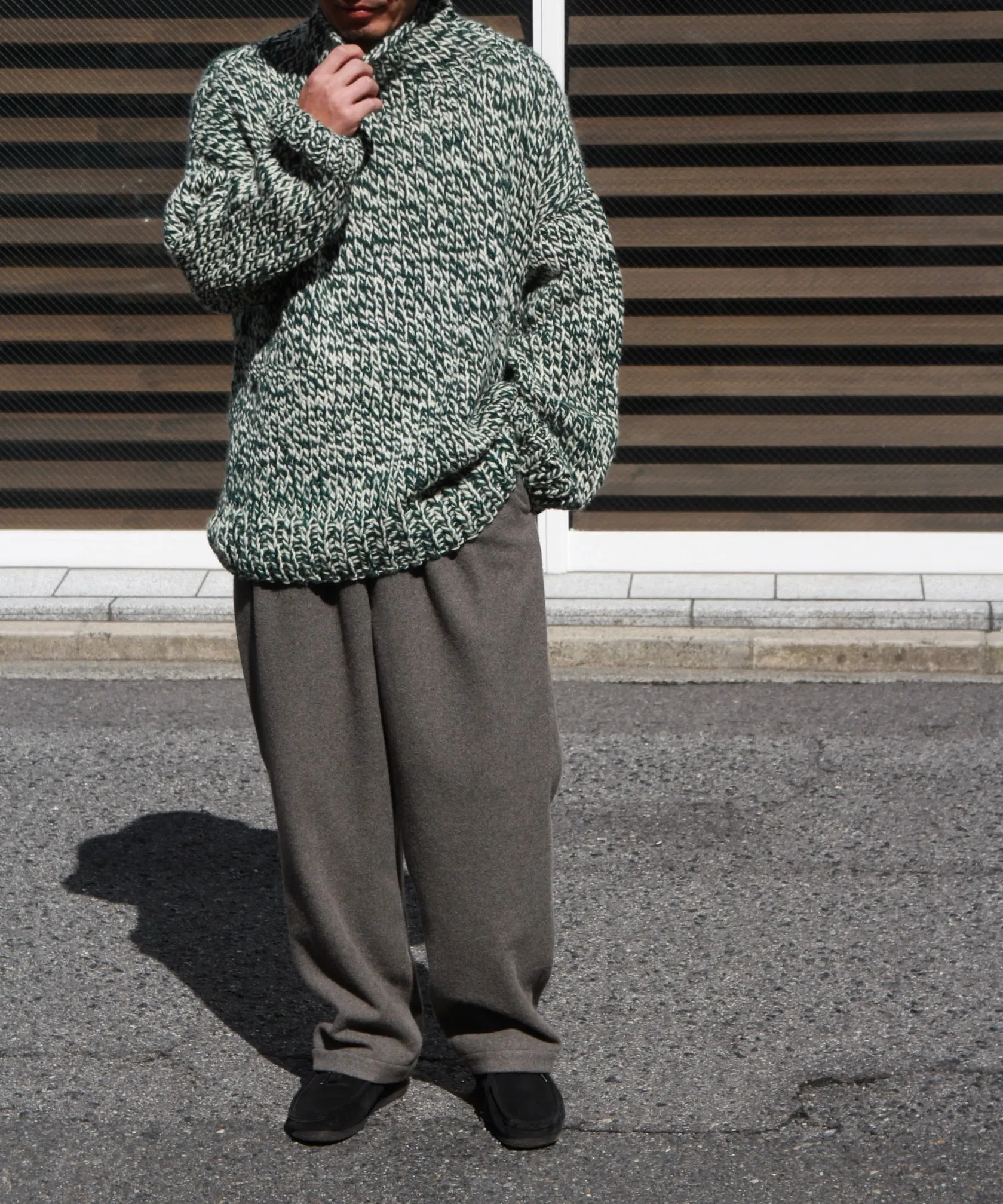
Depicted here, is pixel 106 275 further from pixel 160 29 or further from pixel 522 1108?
pixel 522 1108

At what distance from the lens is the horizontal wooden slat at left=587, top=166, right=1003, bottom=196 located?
19.3 ft

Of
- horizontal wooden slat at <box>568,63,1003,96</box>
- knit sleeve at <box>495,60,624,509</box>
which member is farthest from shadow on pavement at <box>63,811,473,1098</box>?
horizontal wooden slat at <box>568,63,1003,96</box>

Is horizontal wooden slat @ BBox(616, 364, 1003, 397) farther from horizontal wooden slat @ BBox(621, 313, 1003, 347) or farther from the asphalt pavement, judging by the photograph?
the asphalt pavement

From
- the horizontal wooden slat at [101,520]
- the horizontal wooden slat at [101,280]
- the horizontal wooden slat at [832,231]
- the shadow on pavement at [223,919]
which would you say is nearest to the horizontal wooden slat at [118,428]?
the horizontal wooden slat at [101,520]

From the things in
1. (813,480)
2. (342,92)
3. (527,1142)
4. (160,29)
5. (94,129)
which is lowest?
(527,1142)

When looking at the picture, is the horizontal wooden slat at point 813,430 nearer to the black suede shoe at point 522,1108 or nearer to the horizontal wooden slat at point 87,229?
the horizontal wooden slat at point 87,229

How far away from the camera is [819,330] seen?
19.8 feet

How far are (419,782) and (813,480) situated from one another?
12.4 feet

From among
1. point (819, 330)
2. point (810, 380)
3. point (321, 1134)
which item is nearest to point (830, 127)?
point (819, 330)

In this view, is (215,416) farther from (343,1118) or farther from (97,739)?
(343,1118)

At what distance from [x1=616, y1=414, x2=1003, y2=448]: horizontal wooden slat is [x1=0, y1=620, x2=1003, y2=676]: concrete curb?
0.95m

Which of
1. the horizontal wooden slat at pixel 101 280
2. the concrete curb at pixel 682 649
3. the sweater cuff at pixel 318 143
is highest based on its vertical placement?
the sweater cuff at pixel 318 143

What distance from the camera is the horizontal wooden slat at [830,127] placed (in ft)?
19.2

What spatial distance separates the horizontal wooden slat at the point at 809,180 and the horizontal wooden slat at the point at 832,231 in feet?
0.30
